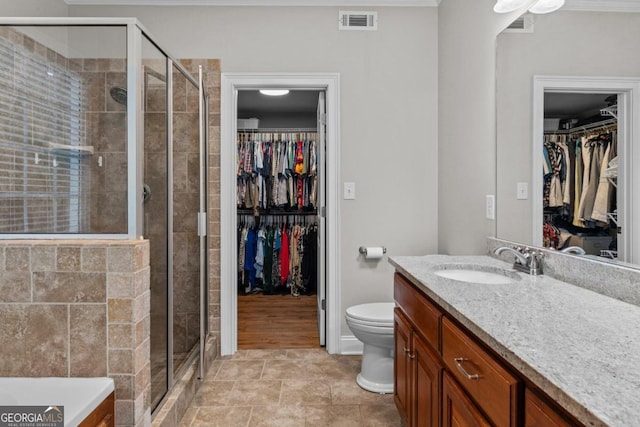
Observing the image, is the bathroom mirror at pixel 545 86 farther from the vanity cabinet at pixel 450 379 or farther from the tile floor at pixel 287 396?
the tile floor at pixel 287 396

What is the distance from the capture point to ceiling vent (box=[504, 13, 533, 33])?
5.59ft

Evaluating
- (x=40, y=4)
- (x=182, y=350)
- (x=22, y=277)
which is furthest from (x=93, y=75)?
(x=182, y=350)

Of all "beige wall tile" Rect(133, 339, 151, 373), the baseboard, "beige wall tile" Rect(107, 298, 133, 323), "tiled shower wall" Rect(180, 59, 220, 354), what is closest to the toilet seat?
the baseboard

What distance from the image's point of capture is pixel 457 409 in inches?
44.8

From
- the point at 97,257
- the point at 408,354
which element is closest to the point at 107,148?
the point at 97,257

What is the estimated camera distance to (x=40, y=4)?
2.53 meters

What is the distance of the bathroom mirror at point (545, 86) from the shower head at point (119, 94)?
179 cm

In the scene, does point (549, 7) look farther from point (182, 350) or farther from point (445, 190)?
point (182, 350)

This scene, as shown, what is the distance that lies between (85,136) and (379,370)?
79.5 inches

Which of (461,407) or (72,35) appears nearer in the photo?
(461,407)

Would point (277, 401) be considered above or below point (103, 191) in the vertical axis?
below

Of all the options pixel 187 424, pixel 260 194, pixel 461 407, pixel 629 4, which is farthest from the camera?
pixel 260 194

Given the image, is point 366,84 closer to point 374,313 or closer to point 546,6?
point 546,6

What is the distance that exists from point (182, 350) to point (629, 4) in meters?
2.59
